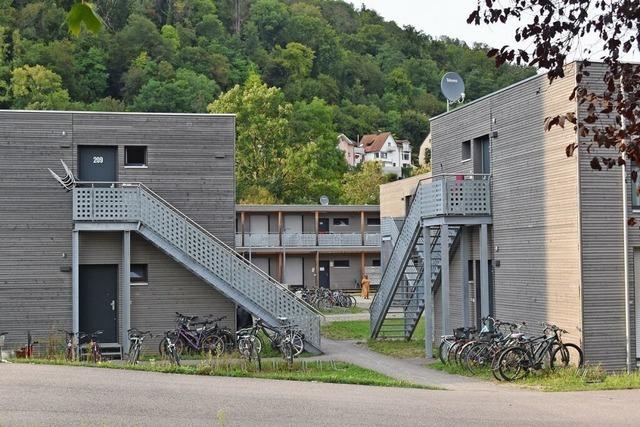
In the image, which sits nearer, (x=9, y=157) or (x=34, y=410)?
(x=34, y=410)

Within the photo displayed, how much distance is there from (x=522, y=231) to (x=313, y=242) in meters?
37.7

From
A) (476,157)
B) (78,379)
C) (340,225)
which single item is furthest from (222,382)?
(340,225)

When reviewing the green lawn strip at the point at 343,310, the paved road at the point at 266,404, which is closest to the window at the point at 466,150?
the paved road at the point at 266,404

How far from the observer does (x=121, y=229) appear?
25422 mm

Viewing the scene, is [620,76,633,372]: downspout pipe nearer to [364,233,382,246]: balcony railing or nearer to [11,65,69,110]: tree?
[364,233,382,246]: balcony railing

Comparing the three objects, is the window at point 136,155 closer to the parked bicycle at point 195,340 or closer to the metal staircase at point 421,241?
the parked bicycle at point 195,340

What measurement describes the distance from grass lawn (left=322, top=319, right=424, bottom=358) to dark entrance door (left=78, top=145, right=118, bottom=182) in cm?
870

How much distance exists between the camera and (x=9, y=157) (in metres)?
25.7

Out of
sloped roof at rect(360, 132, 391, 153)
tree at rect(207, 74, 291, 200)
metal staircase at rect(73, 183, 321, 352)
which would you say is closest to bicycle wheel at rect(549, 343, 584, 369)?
metal staircase at rect(73, 183, 321, 352)

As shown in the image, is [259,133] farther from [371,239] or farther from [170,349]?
[170,349]

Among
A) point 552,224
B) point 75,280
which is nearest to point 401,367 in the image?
point 552,224

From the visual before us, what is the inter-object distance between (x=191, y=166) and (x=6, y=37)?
9699cm

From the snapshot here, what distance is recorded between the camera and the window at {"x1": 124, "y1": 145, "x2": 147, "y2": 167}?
26.7 metres

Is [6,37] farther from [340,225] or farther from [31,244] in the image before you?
[31,244]
